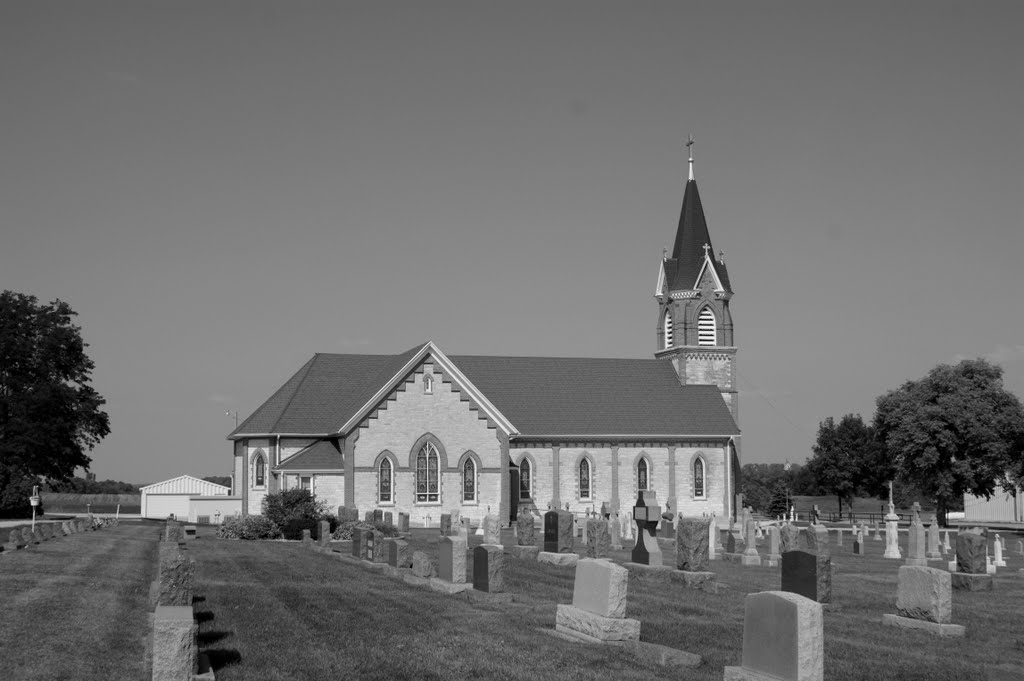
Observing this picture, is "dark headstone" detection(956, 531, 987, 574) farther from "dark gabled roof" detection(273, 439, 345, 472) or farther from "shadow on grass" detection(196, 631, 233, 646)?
"dark gabled roof" detection(273, 439, 345, 472)

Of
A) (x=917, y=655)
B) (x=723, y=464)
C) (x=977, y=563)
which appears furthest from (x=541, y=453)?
(x=917, y=655)

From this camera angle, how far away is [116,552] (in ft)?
102

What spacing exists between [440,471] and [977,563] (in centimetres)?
3183

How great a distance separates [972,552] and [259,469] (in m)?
35.9

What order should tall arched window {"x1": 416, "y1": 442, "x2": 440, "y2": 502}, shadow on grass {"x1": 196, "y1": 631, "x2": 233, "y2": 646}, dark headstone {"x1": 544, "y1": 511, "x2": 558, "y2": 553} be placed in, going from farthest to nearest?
tall arched window {"x1": 416, "y1": 442, "x2": 440, "y2": 502}
dark headstone {"x1": 544, "y1": 511, "x2": 558, "y2": 553}
shadow on grass {"x1": 196, "y1": 631, "x2": 233, "y2": 646}

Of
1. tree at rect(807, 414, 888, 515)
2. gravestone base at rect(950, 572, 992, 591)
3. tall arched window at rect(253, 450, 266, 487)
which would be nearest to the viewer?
gravestone base at rect(950, 572, 992, 591)

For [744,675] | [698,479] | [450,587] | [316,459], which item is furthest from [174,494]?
[744,675]

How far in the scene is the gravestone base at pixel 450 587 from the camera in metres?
21.1

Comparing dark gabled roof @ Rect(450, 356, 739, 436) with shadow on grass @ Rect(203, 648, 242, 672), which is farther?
dark gabled roof @ Rect(450, 356, 739, 436)

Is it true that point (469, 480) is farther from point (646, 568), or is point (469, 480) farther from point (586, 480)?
point (646, 568)

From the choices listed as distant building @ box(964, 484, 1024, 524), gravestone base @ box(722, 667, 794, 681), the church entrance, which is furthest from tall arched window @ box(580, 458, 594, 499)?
gravestone base @ box(722, 667, 794, 681)

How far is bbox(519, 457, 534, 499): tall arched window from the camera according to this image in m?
57.5

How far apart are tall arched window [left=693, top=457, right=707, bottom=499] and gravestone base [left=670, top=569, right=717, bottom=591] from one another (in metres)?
37.5

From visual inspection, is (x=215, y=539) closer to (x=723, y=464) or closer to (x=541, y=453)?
(x=541, y=453)
